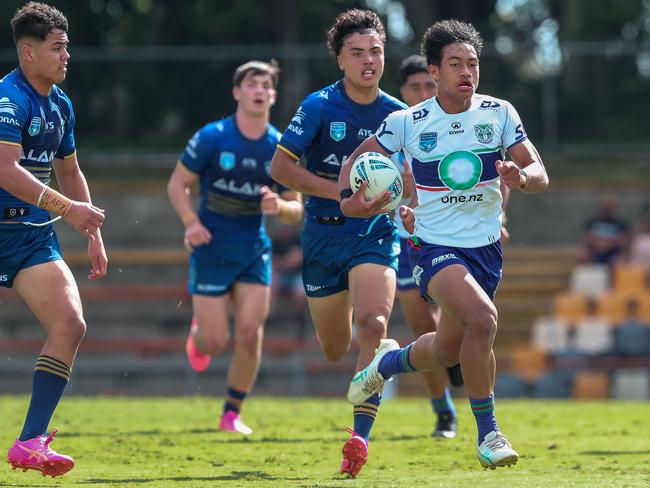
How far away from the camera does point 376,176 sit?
7.47m

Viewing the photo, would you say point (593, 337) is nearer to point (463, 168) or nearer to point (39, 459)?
point (463, 168)

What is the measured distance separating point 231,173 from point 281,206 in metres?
0.89

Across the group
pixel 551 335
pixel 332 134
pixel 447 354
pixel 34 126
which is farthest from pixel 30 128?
pixel 551 335

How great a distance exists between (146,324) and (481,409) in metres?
13.2

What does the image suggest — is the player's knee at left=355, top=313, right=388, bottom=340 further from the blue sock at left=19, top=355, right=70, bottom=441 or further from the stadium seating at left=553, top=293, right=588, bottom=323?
the stadium seating at left=553, top=293, right=588, bottom=323

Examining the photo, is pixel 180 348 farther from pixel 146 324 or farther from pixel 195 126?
pixel 195 126

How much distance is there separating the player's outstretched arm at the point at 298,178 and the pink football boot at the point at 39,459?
8.04 ft

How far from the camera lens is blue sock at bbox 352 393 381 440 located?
26.1 feet

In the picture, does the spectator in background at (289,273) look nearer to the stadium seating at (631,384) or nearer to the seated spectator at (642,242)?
the stadium seating at (631,384)

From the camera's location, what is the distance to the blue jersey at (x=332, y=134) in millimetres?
8562

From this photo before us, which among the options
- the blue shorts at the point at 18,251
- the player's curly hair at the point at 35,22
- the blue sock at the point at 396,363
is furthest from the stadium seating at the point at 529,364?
the player's curly hair at the point at 35,22

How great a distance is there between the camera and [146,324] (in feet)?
65.2

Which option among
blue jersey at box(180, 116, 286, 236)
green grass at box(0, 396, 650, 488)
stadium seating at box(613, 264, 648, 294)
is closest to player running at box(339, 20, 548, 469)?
green grass at box(0, 396, 650, 488)

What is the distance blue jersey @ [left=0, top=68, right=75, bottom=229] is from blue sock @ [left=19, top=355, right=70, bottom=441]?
887mm
